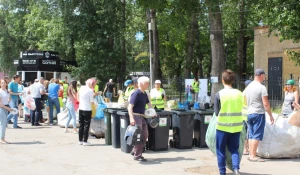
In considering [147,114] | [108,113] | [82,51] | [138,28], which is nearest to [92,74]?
[82,51]

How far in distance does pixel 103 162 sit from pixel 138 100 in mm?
1463

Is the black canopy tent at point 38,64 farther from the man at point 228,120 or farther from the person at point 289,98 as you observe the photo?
the man at point 228,120

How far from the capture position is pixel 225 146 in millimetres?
6715

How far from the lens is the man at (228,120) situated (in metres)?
6.61

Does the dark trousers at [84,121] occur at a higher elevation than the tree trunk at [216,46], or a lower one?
lower

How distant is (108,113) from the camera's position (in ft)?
33.7

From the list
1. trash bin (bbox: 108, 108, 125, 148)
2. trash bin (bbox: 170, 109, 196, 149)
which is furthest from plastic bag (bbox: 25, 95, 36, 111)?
trash bin (bbox: 170, 109, 196, 149)

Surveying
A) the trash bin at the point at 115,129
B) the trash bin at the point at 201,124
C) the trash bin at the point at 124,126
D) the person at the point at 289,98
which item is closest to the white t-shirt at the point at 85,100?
the trash bin at the point at 115,129

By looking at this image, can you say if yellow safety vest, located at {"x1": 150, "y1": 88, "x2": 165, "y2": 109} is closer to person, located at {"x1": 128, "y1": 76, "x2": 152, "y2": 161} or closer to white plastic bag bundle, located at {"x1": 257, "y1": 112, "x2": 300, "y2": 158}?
person, located at {"x1": 128, "y1": 76, "x2": 152, "y2": 161}

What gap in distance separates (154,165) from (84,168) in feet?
4.47

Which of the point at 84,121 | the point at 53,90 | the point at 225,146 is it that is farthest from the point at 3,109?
the point at 225,146

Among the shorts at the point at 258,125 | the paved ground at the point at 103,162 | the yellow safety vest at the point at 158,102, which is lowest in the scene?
the paved ground at the point at 103,162

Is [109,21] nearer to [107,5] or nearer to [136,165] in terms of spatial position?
[107,5]

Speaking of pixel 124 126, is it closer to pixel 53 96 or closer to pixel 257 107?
pixel 257 107
